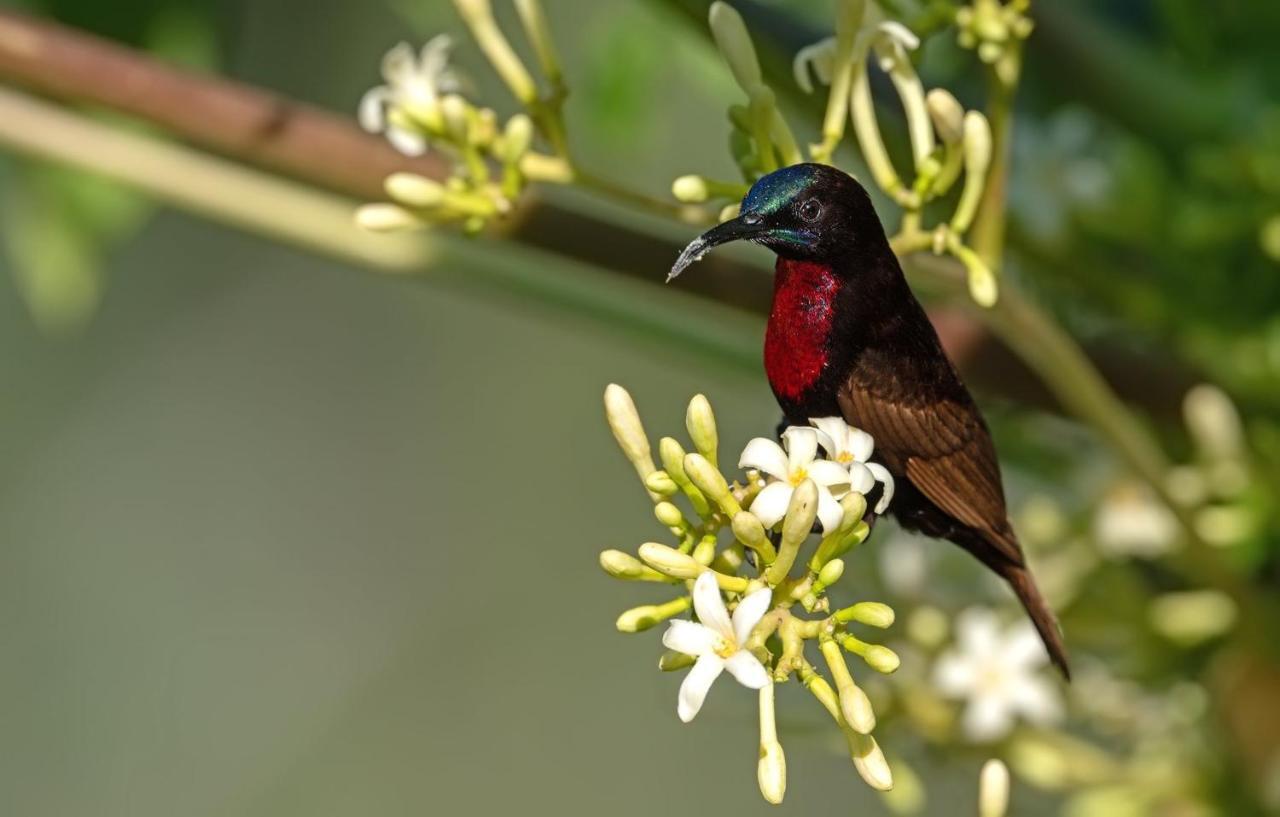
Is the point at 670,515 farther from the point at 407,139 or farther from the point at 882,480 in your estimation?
the point at 407,139

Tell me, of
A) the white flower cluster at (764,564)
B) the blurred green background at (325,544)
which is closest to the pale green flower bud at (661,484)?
the white flower cluster at (764,564)

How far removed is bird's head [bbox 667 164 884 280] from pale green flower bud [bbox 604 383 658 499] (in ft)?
0.39

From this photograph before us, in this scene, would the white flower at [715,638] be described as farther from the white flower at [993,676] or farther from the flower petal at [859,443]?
the white flower at [993,676]

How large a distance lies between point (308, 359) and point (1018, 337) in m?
4.69

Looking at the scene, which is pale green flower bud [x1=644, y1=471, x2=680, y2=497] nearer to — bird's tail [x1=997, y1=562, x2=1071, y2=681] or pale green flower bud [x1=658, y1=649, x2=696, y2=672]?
pale green flower bud [x1=658, y1=649, x2=696, y2=672]

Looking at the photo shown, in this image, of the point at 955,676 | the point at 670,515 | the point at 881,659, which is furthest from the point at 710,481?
the point at 955,676

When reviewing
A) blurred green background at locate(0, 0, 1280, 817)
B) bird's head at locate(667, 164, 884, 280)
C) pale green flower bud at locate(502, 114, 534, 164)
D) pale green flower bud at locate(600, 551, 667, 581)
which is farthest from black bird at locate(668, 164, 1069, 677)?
blurred green background at locate(0, 0, 1280, 817)

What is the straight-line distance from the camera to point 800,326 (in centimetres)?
82

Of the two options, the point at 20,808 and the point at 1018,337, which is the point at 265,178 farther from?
the point at 20,808

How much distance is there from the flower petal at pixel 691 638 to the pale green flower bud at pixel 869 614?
9 centimetres

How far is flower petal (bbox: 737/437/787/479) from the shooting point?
0.82m

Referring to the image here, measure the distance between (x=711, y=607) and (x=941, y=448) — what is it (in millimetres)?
145

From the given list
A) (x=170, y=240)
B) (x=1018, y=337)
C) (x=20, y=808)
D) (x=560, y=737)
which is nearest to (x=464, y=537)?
(x=560, y=737)

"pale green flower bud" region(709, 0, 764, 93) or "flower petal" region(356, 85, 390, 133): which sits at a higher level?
"flower petal" region(356, 85, 390, 133)
